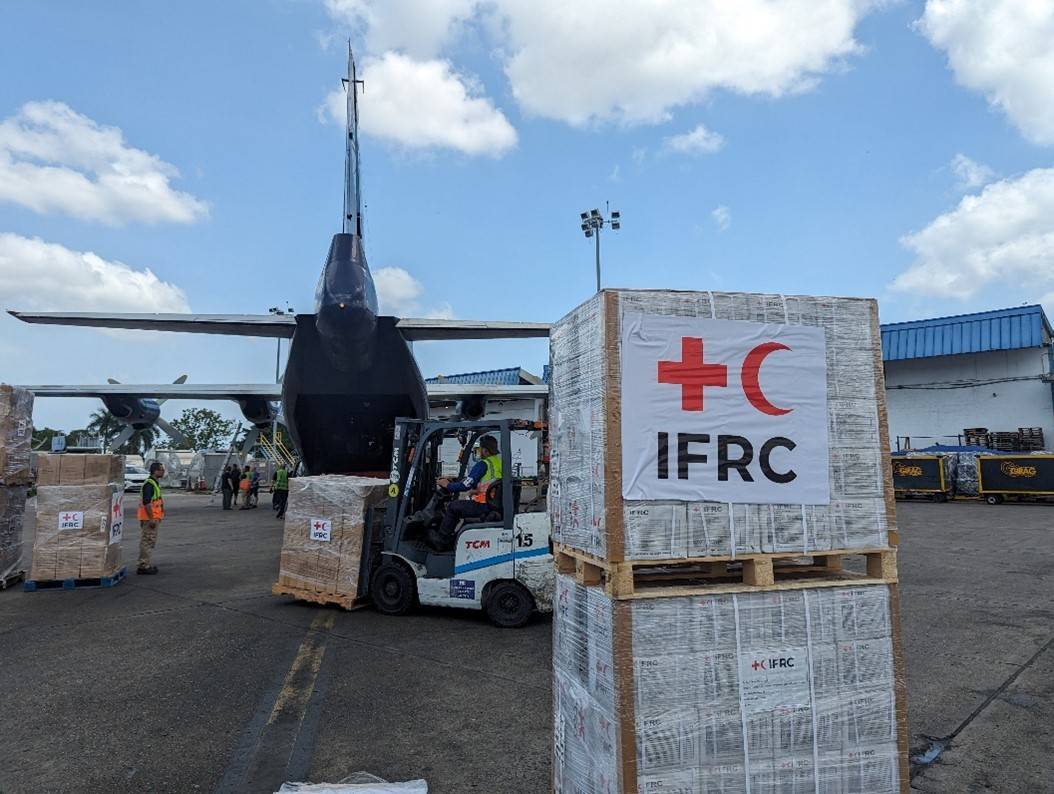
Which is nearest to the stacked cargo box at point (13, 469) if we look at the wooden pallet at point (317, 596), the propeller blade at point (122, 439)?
the wooden pallet at point (317, 596)

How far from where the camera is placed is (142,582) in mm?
10477

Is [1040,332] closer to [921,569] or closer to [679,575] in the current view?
[921,569]

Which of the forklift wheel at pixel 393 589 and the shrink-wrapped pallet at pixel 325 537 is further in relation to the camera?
the shrink-wrapped pallet at pixel 325 537

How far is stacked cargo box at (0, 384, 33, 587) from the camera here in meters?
9.59

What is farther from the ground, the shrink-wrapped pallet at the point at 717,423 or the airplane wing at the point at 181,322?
the airplane wing at the point at 181,322

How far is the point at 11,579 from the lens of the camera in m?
10.3

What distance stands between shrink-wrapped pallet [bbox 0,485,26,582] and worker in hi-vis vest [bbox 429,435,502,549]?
6.51 metres

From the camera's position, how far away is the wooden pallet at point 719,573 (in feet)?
9.46

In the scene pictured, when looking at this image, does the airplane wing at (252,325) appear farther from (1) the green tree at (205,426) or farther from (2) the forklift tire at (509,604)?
(1) the green tree at (205,426)

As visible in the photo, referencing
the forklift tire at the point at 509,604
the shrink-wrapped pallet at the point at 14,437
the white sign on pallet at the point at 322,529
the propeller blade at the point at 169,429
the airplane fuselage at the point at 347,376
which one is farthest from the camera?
the propeller blade at the point at 169,429

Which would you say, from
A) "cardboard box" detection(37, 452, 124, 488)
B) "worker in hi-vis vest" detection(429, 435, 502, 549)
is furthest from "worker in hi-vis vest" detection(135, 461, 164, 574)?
"worker in hi-vis vest" detection(429, 435, 502, 549)

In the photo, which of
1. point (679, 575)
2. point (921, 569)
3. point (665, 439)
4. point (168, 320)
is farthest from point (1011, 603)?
point (168, 320)

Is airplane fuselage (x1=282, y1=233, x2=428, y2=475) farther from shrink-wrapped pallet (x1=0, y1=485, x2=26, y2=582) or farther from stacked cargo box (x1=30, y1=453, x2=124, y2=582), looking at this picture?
shrink-wrapped pallet (x1=0, y1=485, x2=26, y2=582)

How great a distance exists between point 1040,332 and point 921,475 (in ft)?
30.2
